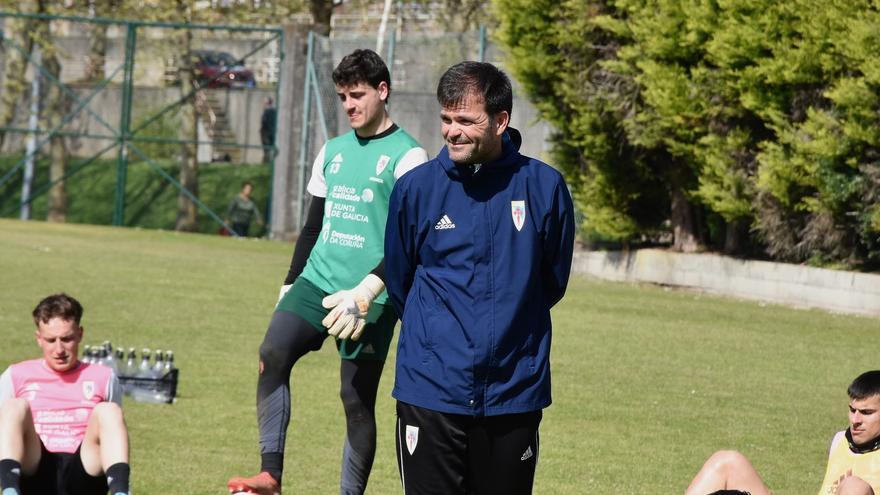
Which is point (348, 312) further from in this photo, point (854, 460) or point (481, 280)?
point (854, 460)

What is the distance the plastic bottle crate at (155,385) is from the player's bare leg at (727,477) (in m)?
4.55

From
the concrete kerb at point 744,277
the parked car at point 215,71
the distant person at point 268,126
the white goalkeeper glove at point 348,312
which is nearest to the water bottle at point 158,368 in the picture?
the white goalkeeper glove at point 348,312

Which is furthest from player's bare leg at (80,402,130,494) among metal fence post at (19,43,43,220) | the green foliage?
metal fence post at (19,43,43,220)

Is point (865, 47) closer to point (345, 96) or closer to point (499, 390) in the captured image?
point (345, 96)

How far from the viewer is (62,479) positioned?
6363 millimetres

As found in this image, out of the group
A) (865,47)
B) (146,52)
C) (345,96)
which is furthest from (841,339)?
(146,52)

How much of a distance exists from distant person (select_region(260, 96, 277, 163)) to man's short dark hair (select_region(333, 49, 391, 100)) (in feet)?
69.6

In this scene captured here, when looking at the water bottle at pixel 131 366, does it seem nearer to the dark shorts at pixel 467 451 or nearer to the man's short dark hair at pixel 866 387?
the man's short dark hair at pixel 866 387

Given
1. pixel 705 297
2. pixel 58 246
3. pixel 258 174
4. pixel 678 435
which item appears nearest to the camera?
pixel 678 435

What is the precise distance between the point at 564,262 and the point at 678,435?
200 inches

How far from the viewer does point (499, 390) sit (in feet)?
15.6

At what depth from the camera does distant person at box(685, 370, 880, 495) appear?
6.14m

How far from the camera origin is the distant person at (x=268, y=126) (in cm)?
2880

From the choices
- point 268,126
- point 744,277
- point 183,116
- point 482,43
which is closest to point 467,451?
point 744,277
